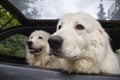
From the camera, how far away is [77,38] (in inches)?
116

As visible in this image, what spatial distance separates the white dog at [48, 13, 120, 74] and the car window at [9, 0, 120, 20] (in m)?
0.77

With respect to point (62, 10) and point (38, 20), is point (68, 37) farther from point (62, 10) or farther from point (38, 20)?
point (38, 20)

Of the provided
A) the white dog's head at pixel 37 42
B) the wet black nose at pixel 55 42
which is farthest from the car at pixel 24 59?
the wet black nose at pixel 55 42

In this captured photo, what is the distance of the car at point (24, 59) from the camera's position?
2512 millimetres

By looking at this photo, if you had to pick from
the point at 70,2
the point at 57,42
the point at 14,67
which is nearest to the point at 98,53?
the point at 57,42

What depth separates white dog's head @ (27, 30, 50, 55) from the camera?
554 centimetres

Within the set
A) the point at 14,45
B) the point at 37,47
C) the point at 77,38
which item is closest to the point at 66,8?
the point at 77,38

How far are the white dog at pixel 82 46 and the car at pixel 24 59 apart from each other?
0.68 ft

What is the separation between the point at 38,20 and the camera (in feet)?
17.2

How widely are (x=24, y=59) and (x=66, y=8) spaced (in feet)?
5.51

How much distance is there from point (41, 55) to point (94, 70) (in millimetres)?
2787

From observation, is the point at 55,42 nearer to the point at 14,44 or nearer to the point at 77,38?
the point at 77,38

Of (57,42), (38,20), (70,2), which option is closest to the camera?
(57,42)

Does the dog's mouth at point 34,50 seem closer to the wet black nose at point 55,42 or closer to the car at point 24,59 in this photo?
the car at point 24,59
